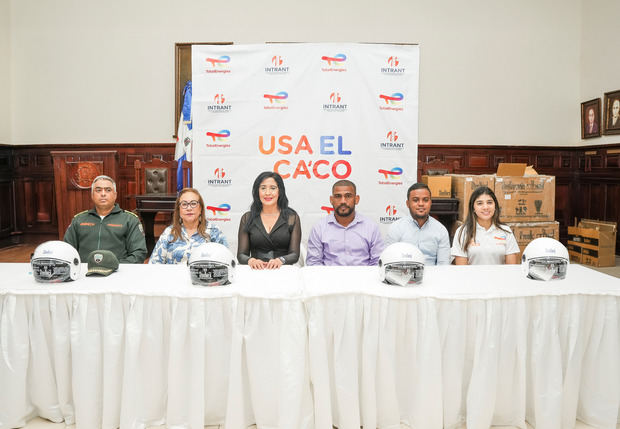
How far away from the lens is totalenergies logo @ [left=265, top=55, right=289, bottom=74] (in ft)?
13.8

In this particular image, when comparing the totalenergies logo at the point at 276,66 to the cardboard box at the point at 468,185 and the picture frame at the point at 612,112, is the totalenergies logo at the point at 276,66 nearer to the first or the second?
the cardboard box at the point at 468,185

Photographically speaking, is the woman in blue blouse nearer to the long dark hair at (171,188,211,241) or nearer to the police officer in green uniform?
the long dark hair at (171,188,211,241)

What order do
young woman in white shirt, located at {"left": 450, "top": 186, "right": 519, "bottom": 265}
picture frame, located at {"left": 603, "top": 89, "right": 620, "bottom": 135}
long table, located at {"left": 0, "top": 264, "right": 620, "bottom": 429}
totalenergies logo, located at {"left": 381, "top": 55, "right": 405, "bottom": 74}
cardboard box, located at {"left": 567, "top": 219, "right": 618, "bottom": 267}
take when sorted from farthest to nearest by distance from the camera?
picture frame, located at {"left": 603, "top": 89, "right": 620, "bottom": 135}, cardboard box, located at {"left": 567, "top": 219, "right": 618, "bottom": 267}, totalenergies logo, located at {"left": 381, "top": 55, "right": 405, "bottom": 74}, young woman in white shirt, located at {"left": 450, "top": 186, "right": 519, "bottom": 265}, long table, located at {"left": 0, "top": 264, "right": 620, "bottom": 429}

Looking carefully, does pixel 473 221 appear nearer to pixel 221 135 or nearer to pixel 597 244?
pixel 221 135

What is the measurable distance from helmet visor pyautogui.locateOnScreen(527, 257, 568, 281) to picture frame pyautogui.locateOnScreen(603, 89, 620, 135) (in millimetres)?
5081

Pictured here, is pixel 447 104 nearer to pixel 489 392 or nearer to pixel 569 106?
pixel 569 106

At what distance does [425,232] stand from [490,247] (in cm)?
39

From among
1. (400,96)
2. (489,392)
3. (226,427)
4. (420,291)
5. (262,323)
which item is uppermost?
(400,96)

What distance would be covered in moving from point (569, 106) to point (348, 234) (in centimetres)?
568

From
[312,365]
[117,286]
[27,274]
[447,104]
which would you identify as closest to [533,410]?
[312,365]

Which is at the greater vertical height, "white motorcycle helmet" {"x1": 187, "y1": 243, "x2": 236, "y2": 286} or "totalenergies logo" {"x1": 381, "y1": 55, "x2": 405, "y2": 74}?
"totalenergies logo" {"x1": 381, "y1": 55, "x2": 405, "y2": 74}

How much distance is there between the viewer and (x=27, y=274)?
2.28m

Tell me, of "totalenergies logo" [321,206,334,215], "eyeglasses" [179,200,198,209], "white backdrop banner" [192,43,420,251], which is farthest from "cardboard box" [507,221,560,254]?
"eyeglasses" [179,200,198,209]

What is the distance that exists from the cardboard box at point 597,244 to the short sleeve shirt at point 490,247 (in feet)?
11.3
